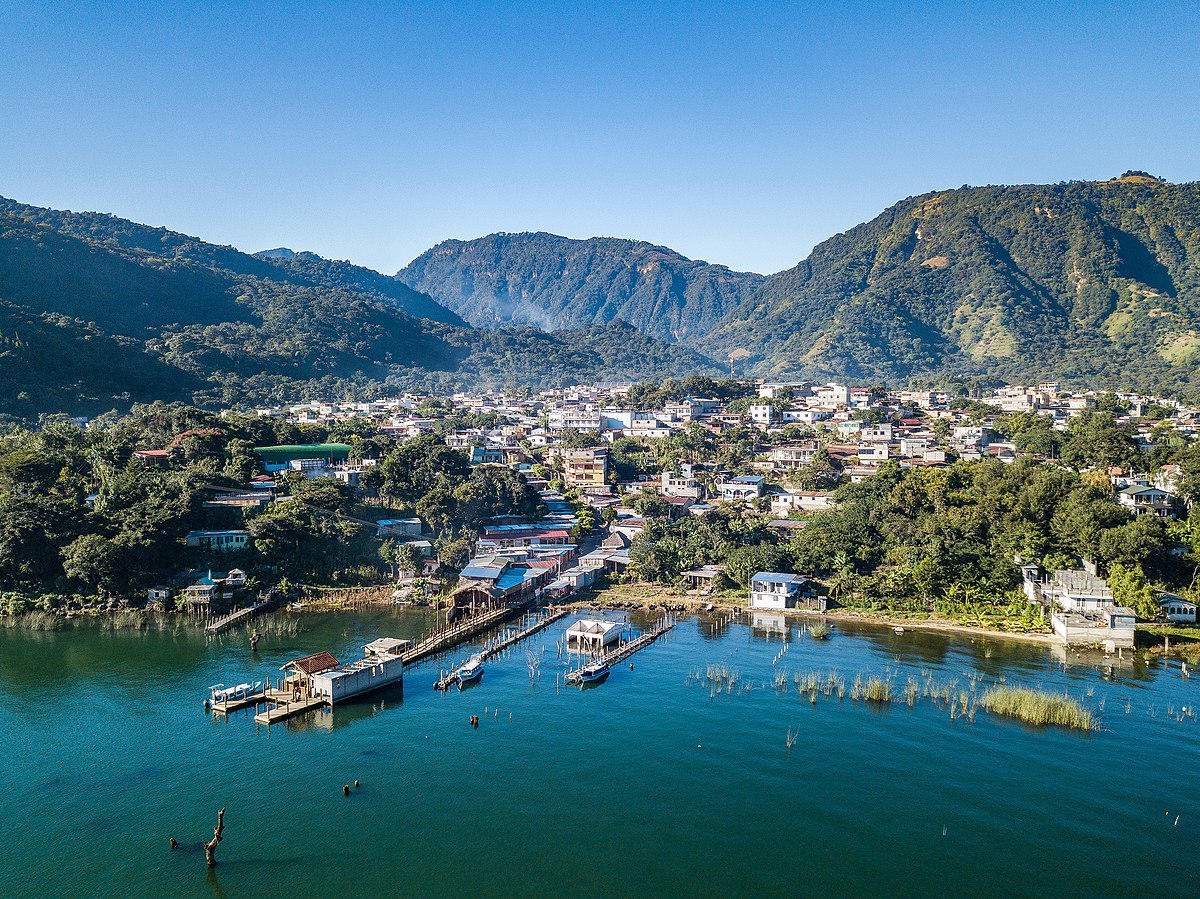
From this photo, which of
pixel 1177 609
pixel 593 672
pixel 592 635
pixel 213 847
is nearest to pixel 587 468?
pixel 592 635

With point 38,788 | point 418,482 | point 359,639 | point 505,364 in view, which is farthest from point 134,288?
point 38,788

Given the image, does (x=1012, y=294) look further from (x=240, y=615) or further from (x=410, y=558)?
(x=240, y=615)

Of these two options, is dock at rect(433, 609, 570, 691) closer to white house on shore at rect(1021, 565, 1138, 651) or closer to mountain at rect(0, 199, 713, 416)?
white house on shore at rect(1021, 565, 1138, 651)

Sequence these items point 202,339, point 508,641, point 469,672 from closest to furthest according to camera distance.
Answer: point 469,672 < point 508,641 < point 202,339

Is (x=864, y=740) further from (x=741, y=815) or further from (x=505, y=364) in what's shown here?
(x=505, y=364)

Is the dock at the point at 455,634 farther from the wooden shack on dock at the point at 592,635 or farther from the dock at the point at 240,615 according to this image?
the dock at the point at 240,615

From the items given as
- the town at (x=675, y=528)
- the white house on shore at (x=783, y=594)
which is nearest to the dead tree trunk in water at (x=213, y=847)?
the town at (x=675, y=528)
